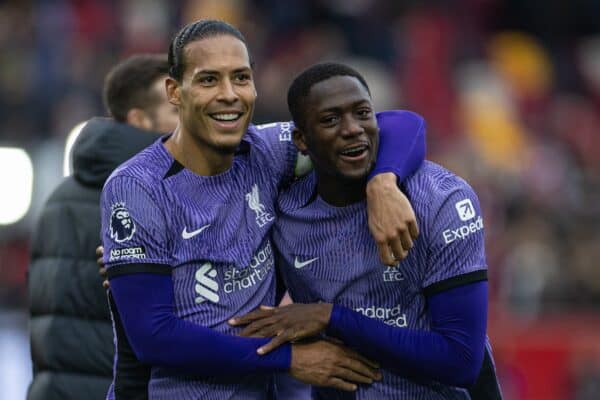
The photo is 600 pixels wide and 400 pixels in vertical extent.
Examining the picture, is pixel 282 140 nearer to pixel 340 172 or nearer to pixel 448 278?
pixel 340 172

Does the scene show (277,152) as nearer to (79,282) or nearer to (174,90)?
(174,90)

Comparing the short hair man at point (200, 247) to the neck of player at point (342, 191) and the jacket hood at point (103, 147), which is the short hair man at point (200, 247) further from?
the jacket hood at point (103, 147)

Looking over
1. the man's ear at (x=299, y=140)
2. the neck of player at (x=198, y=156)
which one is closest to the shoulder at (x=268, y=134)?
the man's ear at (x=299, y=140)

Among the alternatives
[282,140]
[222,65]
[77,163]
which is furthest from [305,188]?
[77,163]

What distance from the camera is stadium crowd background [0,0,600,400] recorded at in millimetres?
10250

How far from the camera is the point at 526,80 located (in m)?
15.0

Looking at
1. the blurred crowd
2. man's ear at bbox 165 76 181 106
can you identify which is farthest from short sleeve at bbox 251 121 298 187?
the blurred crowd

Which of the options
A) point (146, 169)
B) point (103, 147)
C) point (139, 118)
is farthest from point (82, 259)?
point (146, 169)

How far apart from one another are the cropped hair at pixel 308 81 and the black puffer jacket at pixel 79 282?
75 centimetres

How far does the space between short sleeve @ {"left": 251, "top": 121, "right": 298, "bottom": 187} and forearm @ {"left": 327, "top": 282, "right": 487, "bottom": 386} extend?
0.67 metres

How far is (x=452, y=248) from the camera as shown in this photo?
4.07 m

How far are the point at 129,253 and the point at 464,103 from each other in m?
10.6

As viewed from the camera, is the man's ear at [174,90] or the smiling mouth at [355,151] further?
the man's ear at [174,90]

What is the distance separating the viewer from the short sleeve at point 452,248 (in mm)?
4074
